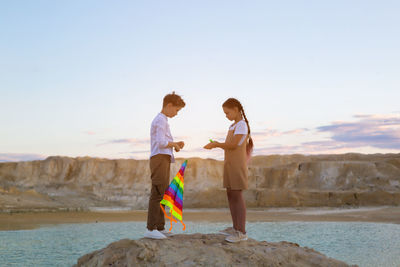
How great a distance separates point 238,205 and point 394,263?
19.0 feet

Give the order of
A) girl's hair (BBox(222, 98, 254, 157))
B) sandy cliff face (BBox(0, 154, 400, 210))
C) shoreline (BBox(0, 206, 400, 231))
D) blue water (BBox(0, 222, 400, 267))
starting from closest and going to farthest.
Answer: girl's hair (BBox(222, 98, 254, 157)) < blue water (BBox(0, 222, 400, 267)) < shoreline (BBox(0, 206, 400, 231)) < sandy cliff face (BBox(0, 154, 400, 210))

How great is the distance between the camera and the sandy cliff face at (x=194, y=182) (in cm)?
4456

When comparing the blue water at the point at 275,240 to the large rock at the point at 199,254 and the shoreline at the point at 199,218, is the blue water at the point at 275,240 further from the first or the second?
the shoreline at the point at 199,218

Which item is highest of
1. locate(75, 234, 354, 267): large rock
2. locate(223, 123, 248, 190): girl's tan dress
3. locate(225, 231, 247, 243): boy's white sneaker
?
locate(223, 123, 248, 190): girl's tan dress

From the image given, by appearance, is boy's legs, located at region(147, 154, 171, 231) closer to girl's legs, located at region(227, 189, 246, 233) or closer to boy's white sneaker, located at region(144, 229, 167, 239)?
boy's white sneaker, located at region(144, 229, 167, 239)

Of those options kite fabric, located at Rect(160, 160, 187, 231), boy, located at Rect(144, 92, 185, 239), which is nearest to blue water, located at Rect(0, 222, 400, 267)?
boy, located at Rect(144, 92, 185, 239)

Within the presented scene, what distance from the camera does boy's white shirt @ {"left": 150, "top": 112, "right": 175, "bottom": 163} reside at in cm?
682

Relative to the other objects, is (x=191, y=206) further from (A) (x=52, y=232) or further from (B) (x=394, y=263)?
(B) (x=394, y=263)

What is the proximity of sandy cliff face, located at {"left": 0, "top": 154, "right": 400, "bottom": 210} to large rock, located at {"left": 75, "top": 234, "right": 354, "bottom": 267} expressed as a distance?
37185 millimetres

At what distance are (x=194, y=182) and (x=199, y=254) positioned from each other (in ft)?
174

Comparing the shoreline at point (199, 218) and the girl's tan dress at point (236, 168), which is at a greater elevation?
the girl's tan dress at point (236, 168)

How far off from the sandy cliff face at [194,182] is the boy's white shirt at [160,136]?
37530mm

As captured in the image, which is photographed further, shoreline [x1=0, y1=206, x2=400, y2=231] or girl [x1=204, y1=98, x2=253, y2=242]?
shoreline [x1=0, y1=206, x2=400, y2=231]

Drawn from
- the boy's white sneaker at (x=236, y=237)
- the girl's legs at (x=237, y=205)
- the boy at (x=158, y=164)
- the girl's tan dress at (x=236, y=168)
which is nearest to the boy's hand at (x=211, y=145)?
the girl's tan dress at (x=236, y=168)
